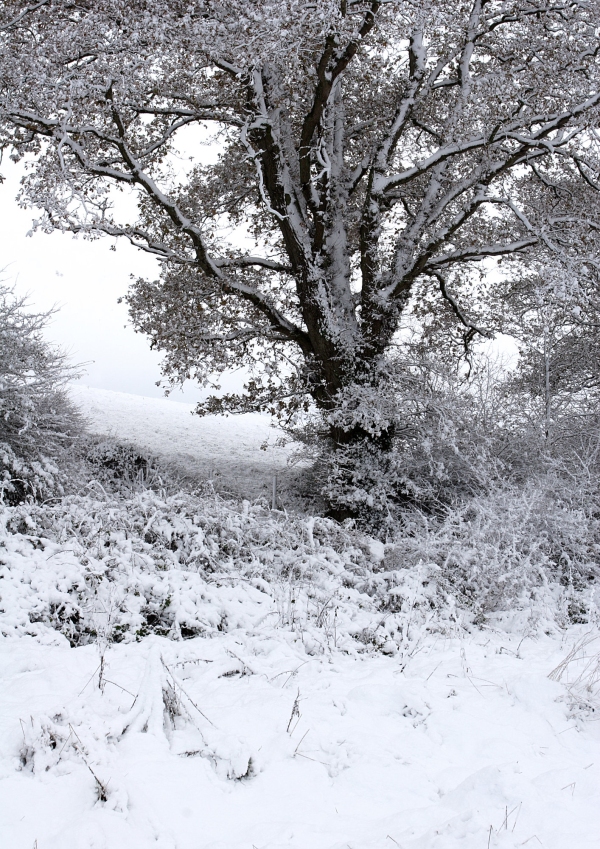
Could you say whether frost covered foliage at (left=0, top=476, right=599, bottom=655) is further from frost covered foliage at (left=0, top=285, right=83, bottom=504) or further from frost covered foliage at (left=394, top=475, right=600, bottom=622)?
frost covered foliage at (left=0, top=285, right=83, bottom=504)

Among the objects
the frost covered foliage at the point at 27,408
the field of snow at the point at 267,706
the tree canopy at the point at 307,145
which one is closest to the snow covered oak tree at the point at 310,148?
the tree canopy at the point at 307,145

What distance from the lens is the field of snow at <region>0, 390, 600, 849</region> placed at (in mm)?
2961

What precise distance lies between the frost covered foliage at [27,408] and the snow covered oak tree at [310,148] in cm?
214

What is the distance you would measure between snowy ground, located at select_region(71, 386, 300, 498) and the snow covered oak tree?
2642mm

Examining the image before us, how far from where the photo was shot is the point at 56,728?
3.36 meters

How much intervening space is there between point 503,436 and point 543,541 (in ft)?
14.4

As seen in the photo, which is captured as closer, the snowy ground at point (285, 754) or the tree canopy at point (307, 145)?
the snowy ground at point (285, 754)

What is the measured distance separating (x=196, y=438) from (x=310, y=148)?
33.6 feet

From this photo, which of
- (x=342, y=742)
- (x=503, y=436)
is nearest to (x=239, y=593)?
(x=342, y=742)

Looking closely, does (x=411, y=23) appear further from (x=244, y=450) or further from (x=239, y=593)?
(x=244, y=450)

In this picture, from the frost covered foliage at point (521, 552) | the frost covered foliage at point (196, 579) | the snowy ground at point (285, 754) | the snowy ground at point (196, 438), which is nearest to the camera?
the snowy ground at point (285, 754)

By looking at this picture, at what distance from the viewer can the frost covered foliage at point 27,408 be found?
33.9 ft

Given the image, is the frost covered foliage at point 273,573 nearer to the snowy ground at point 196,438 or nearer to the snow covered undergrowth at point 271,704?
the snow covered undergrowth at point 271,704

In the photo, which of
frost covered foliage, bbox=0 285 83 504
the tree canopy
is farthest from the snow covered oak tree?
frost covered foliage, bbox=0 285 83 504
